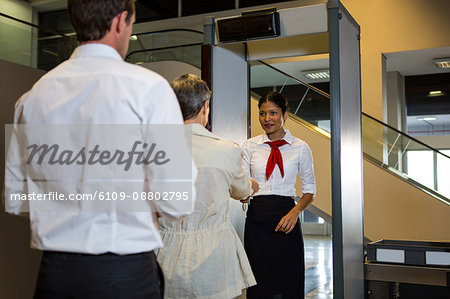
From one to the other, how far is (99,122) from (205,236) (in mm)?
842

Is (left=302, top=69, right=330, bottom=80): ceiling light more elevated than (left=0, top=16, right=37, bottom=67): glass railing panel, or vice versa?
(left=302, top=69, right=330, bottom=80): ceiling light

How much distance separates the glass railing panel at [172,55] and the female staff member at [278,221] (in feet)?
11.2

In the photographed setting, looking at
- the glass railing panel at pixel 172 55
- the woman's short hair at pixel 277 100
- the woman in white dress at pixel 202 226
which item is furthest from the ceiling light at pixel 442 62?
the woman in white dress at pixel 202 226

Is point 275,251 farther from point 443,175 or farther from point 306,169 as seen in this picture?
point 443,175

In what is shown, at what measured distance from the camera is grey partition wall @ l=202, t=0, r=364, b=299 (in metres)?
2.77

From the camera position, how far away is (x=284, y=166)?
308 centimetres

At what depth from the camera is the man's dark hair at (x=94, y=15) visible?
1.29m

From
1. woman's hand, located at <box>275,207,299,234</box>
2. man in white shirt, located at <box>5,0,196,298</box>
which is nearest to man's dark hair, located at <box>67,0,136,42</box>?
man in white shirt, located at <box>5,0,196,298</box>

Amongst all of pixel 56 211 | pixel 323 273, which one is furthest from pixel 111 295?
pixel 323 273

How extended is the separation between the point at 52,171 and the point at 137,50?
6165 millimetres

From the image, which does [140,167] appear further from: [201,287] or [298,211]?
[298,211]

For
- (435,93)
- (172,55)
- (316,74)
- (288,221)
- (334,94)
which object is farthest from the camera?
(435,93)

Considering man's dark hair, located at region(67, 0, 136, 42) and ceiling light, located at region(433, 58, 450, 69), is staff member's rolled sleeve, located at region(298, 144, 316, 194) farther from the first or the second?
ceiling light, located at region(433, 58, 450, 69)

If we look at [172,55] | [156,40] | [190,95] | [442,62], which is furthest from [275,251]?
[442,62]
